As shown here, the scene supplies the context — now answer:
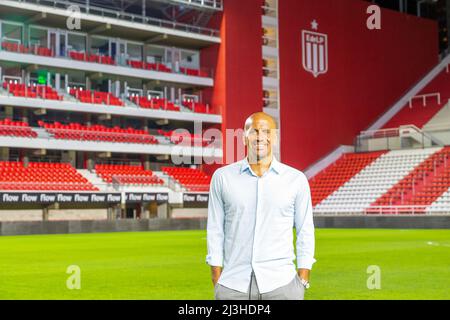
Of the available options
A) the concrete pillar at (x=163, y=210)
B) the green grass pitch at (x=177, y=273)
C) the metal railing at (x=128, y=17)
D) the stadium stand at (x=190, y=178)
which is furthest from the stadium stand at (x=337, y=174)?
the green grass pitch at (x=177, y=273)

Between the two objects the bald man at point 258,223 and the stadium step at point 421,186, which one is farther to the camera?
the stadium step at point 421,186

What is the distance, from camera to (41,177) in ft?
135

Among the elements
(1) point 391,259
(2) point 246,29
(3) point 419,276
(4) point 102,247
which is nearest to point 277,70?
(2) point 246,29

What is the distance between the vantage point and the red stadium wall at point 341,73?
5138 cm

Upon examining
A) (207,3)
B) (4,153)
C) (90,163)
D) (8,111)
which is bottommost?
(90,163)

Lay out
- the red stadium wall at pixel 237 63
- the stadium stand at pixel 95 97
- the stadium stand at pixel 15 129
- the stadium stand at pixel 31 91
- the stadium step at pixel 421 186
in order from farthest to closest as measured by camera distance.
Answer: the red stadium wall at pixel 237 63
the stadium stand at pixel 95 97
the stadium step at pixel 421 186
the stadium stand at pixel 31 91
the stadium stand at pixel 15 129

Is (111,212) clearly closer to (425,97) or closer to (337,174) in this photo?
(337,174)

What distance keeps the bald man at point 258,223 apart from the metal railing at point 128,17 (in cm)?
4080

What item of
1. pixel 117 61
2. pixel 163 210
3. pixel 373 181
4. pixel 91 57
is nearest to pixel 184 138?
pixel 163 210

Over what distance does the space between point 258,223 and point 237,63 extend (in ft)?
149

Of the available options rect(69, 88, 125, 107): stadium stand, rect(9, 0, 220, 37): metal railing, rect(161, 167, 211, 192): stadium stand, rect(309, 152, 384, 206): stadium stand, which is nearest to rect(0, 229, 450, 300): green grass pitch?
rect(69, 88, 125, 107): stadium stand

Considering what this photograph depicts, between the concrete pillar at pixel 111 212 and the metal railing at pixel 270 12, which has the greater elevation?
the metal railing at pixel 270 12

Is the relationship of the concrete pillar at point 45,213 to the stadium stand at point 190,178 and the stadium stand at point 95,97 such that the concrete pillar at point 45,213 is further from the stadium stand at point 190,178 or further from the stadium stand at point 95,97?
the stadium stand at point 190,178

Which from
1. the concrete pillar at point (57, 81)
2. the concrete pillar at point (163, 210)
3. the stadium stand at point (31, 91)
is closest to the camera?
the stadium stand at point (31, 91)
